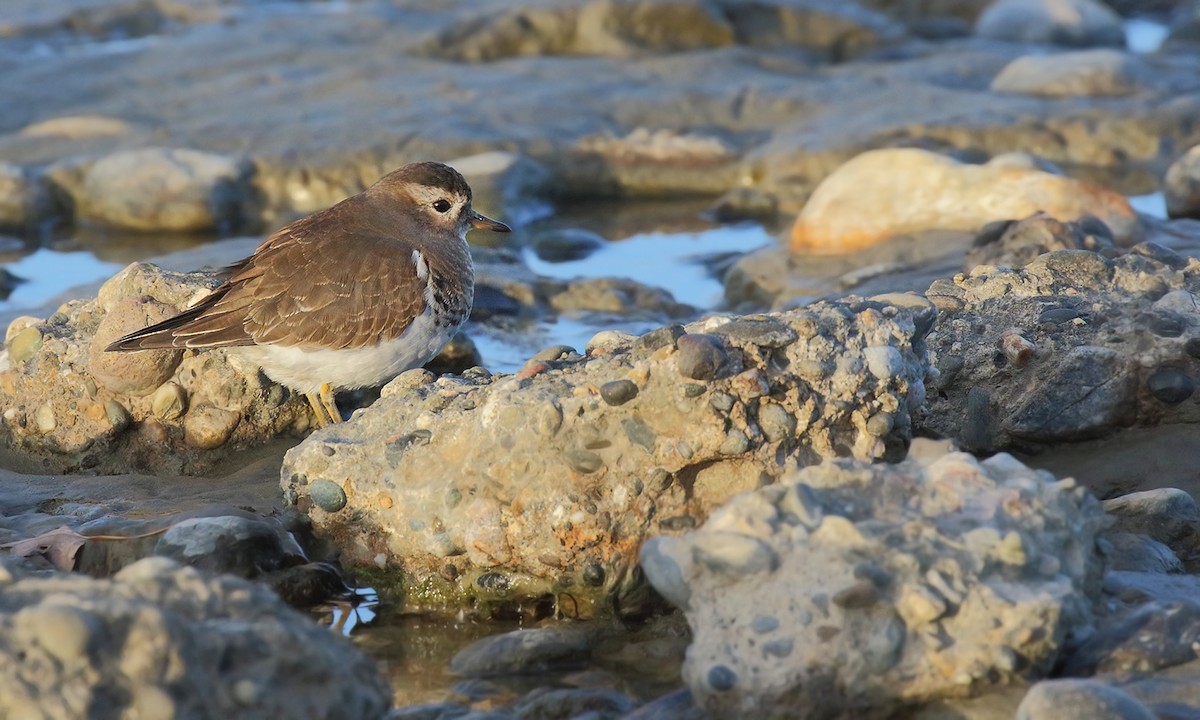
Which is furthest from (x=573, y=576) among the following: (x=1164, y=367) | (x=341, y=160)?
(x=341, y=160)

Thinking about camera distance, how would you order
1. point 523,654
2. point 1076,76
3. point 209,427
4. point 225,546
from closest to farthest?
point 523,654 → point 225,546 → point 209,427 → point 1076,76

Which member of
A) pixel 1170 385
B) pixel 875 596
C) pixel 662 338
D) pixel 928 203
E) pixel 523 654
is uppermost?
pixel 662 338

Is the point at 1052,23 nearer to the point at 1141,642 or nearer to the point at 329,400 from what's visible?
the point at 329,400

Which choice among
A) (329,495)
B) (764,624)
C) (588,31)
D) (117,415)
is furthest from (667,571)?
(588,31)

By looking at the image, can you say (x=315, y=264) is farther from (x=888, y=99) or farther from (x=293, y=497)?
(x=888, y=99)

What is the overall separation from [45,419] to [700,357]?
3167 millimetres

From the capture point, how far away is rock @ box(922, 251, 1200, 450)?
17.9ft

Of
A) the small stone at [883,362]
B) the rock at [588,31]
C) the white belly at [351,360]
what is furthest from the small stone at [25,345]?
the rock at [588,31]

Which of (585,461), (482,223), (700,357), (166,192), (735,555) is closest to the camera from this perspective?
(735,555)

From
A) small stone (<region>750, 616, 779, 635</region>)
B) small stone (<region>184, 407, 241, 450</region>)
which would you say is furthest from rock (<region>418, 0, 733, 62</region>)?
small stone (<region>750, 616, 779, 635</region>)

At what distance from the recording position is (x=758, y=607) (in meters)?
3.64

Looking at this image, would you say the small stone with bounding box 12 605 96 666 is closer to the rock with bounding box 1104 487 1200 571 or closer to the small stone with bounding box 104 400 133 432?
the small stone with bounding box 104 400 133 432

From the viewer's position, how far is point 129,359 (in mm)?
5922

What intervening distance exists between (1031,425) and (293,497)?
2794 mm
